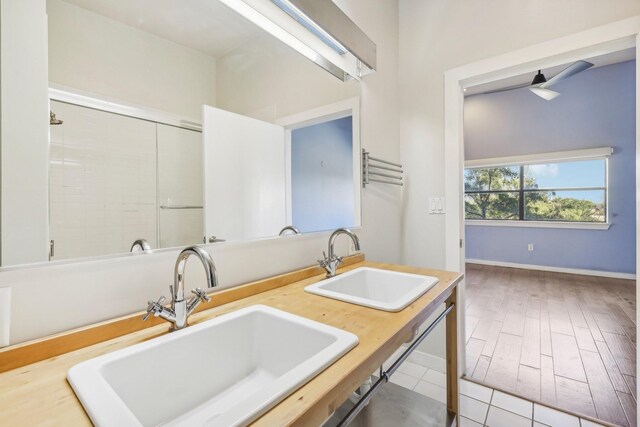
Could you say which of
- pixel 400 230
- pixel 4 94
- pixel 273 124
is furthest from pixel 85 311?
pixel 400 230

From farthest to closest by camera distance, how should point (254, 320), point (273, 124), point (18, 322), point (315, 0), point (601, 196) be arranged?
point (601, 196) → point (273, 124) → point (315, 0) → point (254, 320) → point (18, 322)

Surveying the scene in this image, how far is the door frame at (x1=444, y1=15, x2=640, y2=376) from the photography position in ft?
4.85

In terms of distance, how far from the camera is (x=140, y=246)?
87 cm

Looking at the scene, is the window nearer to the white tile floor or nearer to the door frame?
the door frame

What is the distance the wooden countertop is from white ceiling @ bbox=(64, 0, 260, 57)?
0.89m

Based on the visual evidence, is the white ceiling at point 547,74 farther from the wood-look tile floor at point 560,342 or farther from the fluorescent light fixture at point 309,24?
the fluorescent light fixture at point 309,24

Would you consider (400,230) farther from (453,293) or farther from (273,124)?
(273,124)

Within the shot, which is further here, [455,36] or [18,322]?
[455,36]

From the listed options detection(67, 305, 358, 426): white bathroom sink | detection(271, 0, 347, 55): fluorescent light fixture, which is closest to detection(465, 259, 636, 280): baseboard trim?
detection(271, 0, 347, 55): fluorescent light fixture

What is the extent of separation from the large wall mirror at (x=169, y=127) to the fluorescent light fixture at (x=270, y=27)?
0.11 feet

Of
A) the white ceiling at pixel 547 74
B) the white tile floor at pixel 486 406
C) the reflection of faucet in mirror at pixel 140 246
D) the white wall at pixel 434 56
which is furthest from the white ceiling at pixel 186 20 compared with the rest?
the white ceiling at pixel 547 74

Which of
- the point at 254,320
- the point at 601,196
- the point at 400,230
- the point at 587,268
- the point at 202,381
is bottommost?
the point at 587,268

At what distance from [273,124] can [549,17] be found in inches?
64.9

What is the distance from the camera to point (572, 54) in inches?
62.0
